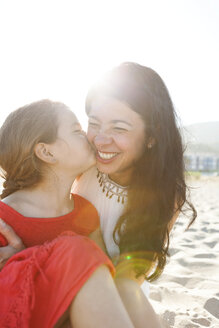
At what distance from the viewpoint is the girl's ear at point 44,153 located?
7.11 ft

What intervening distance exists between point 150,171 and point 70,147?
0.67m

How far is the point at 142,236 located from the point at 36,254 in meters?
1.06

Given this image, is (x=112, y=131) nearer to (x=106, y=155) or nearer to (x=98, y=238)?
(x=106, y=155)

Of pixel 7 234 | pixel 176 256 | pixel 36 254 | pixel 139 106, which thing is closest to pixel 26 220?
pixel 7 234

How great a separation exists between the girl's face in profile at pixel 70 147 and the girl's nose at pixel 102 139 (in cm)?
6

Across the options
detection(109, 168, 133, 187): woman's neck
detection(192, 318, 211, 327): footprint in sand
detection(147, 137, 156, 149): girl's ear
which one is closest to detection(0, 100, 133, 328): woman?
detection(109, 168, 133, 187): woman's neck

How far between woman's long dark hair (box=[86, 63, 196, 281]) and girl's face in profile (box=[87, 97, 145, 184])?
2.5 inches

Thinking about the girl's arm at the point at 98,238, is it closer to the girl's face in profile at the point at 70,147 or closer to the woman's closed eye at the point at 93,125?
the girl's face in profile at the point at 70,147

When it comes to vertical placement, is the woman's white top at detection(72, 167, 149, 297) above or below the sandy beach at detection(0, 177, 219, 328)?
above

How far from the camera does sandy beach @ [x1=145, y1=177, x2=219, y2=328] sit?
2381 millimetres

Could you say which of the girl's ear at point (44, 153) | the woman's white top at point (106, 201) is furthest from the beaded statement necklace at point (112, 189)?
the girl's ear at point (44, 153)

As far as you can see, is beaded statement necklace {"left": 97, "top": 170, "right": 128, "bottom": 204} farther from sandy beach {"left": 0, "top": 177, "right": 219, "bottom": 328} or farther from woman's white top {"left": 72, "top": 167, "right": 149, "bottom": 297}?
sandy beach {"left": 0, "top": 177, "right": 219, "bottom": 328}

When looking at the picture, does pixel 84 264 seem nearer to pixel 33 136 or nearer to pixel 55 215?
pixel 55 215

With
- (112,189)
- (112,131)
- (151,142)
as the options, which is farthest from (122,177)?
(112,131)
